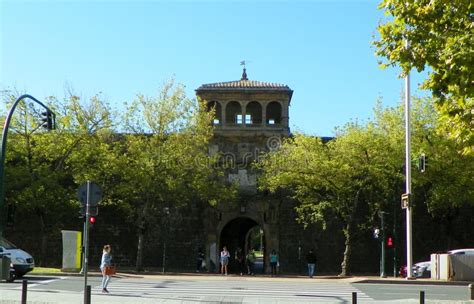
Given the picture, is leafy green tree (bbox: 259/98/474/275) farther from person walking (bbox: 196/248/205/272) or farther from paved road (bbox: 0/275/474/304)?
paved road (bbox: 0/275/474/304)

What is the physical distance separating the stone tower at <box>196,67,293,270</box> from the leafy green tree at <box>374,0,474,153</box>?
988 inches

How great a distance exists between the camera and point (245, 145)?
131 ft

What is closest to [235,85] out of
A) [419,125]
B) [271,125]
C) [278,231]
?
[271,125]

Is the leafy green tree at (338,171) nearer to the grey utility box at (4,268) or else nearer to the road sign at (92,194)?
the road sign at (92,194)

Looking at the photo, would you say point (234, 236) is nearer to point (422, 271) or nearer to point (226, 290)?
point (422, 271)

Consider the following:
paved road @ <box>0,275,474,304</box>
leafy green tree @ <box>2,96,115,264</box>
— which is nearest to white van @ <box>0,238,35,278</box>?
paved road @ <box>0,275,474,304</box>

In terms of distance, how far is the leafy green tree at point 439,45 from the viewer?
12.3 m

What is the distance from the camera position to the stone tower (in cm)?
3934

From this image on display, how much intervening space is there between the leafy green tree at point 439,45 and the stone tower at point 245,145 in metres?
25.1

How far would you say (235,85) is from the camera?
4109cm

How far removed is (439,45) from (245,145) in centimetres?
2719

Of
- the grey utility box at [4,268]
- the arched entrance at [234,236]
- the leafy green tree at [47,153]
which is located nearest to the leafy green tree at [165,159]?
the leafy green tree at [47,153]

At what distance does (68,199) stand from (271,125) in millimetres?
13366

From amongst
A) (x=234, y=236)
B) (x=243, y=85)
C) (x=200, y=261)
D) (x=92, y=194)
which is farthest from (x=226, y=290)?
(x=234, y=236)
